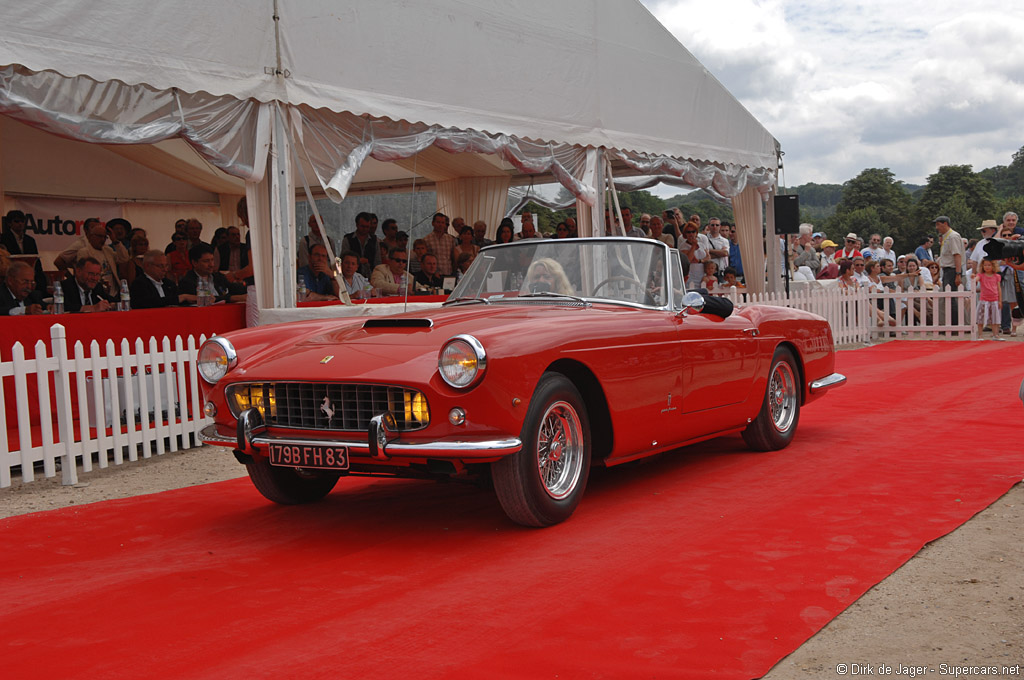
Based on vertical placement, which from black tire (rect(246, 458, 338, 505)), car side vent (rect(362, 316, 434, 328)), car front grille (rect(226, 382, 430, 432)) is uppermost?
car side vent (rect(362, 316, 434, 328))

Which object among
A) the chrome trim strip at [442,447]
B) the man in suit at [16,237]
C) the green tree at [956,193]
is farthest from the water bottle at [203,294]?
the green tree at [956,193]

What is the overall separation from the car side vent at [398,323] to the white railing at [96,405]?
7.85ft

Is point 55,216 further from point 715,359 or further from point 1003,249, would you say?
point 1003,249

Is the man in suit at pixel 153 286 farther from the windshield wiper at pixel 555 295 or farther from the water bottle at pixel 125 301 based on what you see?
the windshield wiper at pixel 555 295

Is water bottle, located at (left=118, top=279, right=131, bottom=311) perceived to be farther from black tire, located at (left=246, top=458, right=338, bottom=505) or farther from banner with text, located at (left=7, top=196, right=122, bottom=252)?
banner with text, located at (left=7, top=196, right=122, bottom=252)

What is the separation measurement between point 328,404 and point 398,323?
0.72 metres

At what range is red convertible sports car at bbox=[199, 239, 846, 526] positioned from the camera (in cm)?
440

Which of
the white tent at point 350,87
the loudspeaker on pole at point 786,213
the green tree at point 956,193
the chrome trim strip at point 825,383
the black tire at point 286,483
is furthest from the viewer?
the green tree at point 956,193

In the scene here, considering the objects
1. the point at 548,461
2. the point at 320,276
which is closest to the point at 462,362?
the point at 548,461

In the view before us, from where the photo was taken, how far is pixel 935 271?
19734mm

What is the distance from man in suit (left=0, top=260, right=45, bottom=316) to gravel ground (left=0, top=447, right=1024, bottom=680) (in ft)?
23.6

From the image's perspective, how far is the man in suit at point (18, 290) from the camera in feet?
27.2

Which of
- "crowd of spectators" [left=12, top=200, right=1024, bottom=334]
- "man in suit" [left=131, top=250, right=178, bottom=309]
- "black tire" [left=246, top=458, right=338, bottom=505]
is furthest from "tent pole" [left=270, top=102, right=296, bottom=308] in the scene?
"black tire" [left=246, top=458, right=338, bottom=505]

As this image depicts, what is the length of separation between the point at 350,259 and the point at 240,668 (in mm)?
7976
